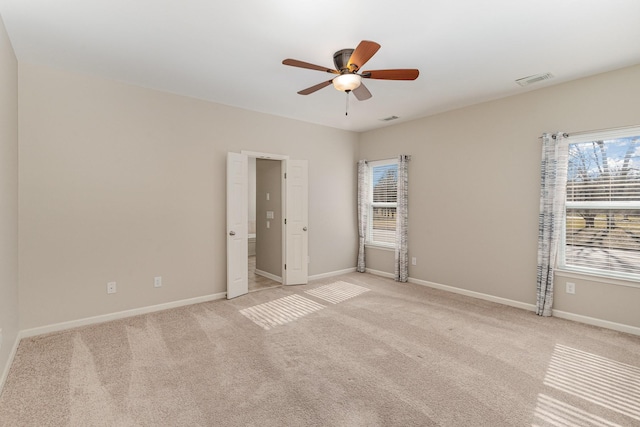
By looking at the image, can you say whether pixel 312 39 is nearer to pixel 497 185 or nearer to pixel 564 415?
pixel 497 185

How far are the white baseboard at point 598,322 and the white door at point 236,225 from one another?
4127 millimetres

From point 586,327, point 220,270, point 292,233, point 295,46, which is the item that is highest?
point 295,46

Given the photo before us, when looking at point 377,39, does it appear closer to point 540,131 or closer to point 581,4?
point 581,4

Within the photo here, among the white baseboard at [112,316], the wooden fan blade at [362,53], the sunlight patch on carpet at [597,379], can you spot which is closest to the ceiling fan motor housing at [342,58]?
the wooden fan blade at [362,53]

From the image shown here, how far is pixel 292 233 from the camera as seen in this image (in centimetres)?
516

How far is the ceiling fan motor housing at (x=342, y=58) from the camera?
9.29ft

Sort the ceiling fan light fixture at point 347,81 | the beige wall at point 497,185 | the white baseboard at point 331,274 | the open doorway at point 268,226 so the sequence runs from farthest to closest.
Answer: the white baseboard at point 331,274, the open doorway at point 268,226, the beige wall at point 497,185, the ceiling fan light fixture at point 347,81

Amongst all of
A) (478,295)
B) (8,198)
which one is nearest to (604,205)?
(478,295)

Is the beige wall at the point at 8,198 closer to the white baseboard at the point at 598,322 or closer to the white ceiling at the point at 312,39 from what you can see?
the white ceiling at the point at 312,39

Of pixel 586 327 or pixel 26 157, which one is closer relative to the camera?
pixel 26 157

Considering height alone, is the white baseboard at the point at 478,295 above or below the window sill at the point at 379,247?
below

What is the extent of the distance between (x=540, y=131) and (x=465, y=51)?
1.74m

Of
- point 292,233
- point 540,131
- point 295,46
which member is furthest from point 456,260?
point 295,46

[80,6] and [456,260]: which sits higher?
[80,6]
